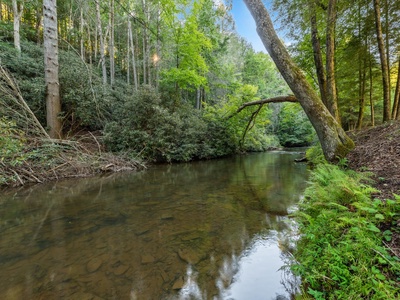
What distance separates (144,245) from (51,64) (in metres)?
9.12

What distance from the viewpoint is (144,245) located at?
9.72ft

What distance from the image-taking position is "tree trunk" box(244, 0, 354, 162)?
4.92 m

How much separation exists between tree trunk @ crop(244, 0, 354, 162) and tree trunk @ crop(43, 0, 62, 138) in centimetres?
779

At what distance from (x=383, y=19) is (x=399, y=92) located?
2615 mm

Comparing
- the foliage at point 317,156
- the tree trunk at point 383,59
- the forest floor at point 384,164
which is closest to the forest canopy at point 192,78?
the tree trunk at point 383,59

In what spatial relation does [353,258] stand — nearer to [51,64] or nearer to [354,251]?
[354,251]

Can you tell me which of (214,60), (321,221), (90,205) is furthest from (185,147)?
(214,60)

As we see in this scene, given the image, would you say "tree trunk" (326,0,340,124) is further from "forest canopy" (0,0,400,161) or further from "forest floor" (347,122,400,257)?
"forest floor" (347,122,400,257)

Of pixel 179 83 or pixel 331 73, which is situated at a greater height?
pixel 179 83

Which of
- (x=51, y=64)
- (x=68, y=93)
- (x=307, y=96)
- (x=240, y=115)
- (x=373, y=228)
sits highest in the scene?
(x=51, y=64)

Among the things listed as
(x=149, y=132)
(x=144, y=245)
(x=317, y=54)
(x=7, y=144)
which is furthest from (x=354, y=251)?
(x=149, y=132)

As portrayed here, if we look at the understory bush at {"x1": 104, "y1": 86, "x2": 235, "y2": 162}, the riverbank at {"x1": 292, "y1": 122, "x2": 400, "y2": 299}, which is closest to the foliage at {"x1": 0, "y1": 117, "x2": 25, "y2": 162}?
the understory bush at {"x1": 104, "y1": 86, "x2": 235, "y2": 162}

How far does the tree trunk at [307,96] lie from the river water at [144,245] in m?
1.59

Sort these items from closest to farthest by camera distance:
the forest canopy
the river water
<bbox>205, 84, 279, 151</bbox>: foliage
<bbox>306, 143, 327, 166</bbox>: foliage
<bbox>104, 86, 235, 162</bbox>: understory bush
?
the river water < the forest canopy < <bbox>306, 143, 327, 166</bbox>: foliage < <bbox>104, 86, 235, 162</bbox>: understory bush < <bbox>205, 84, 279, 151</bbox>: foliage
